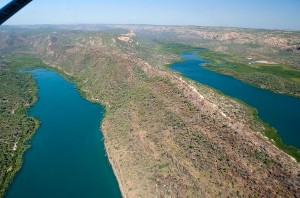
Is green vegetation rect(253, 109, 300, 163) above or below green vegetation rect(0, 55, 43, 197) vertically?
above

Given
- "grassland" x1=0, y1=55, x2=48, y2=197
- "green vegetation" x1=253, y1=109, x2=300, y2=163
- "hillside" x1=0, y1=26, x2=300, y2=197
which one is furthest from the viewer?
"green vegetation" x1=253, y1=109, x2=300, y2=163

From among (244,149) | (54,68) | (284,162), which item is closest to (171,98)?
(244,149)

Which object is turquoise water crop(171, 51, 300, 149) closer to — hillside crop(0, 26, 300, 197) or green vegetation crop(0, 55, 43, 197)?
hillside crop(0, 26, 300, 197)

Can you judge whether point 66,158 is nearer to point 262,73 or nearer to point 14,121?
point 14,121

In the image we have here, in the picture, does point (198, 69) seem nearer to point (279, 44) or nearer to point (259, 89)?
A: point (259, 89)

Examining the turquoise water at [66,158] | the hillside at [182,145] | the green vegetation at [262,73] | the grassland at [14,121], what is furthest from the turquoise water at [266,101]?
the grassland at [14,121]

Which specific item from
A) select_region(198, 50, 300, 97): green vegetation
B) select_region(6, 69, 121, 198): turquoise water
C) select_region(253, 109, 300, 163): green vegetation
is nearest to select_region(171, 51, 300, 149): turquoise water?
select_region(253, 109, 300, 163): green vegetation

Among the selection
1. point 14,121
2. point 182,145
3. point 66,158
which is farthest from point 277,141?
point 14,121

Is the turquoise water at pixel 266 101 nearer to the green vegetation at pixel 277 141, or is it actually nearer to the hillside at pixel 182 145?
the green vegetation at pixel 277 141
